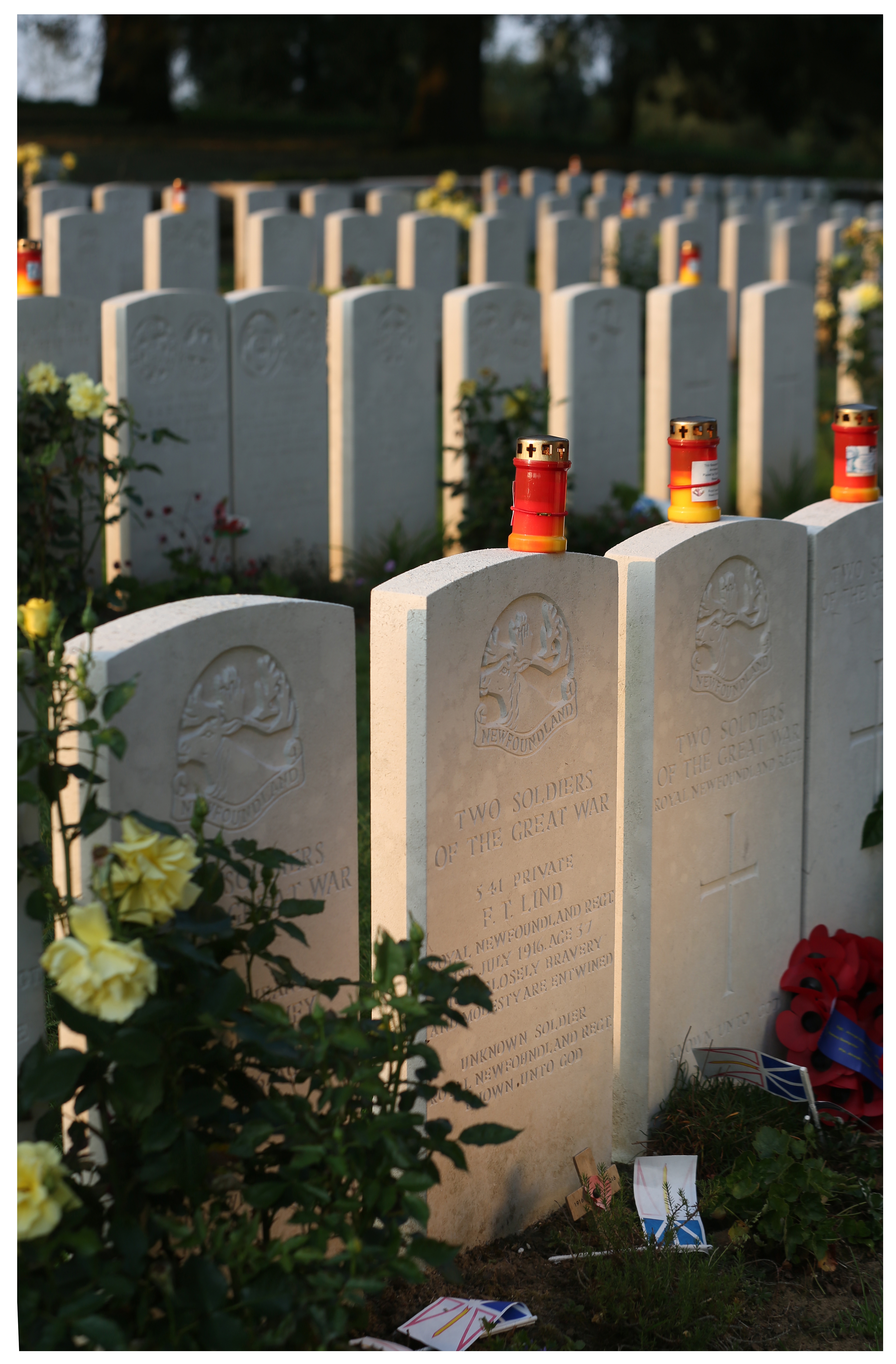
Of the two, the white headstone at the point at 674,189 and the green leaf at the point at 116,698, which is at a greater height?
the white headstone at the point at 674,189

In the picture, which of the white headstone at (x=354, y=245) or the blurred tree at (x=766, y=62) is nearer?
the white headstone at (x=354, y=245)

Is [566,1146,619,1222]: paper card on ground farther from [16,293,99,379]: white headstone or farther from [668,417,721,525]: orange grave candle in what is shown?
[16,293,99,379]: white headstone

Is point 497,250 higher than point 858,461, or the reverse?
point 497,250

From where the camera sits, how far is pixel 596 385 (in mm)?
7414

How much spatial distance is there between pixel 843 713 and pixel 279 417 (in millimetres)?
3504

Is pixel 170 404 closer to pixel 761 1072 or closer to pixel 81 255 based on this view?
pixel 761 1072

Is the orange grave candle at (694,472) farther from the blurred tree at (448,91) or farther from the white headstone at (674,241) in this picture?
the blurred tree at (448,91)

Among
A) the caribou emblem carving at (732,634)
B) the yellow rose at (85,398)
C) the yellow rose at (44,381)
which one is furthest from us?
the yellow rose at (44,381)

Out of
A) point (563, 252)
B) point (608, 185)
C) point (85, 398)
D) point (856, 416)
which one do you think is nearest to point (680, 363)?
point (85, 398)

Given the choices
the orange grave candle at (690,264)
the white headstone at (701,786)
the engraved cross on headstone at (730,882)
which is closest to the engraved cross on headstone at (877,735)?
the white headstone at (701,786)

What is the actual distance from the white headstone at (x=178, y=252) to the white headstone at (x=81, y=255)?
61 cm

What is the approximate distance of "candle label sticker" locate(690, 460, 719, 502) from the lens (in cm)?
346

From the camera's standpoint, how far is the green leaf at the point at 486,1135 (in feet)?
7.79

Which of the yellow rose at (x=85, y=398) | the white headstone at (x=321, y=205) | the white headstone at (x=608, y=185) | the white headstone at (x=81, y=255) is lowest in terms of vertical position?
the yellow rose at (x=85, y=398)
